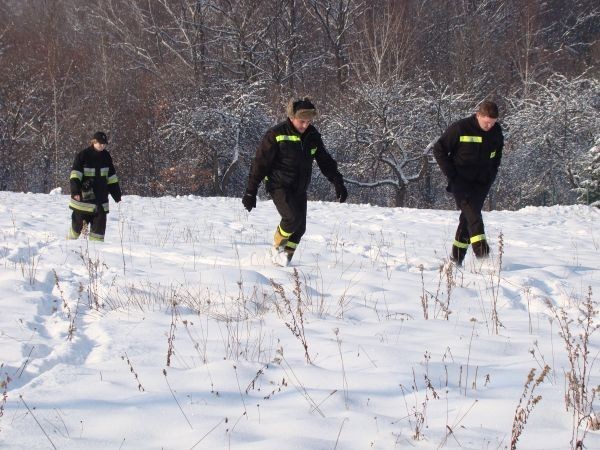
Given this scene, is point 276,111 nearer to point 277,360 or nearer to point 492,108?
point 492,108

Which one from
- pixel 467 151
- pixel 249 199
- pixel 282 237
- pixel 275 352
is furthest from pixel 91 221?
pixel 275 352

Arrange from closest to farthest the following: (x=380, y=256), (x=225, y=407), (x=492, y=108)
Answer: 1. (x=225, y=407)
2. (x=492, y=108)
3. (x=380, y=256)

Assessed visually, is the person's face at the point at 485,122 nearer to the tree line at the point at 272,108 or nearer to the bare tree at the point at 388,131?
the tree line at the point at 272,108

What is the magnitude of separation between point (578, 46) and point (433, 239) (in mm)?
42581

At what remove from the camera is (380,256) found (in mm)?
7930

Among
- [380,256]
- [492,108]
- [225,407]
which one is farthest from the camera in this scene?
[380,256]

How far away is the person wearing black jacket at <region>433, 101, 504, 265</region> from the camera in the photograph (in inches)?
277

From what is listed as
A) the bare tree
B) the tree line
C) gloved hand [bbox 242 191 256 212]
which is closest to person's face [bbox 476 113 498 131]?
gloved hand [bbox 242 191 256 212]

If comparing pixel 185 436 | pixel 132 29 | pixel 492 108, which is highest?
pixel 132 29

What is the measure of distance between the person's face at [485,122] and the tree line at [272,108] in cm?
1944

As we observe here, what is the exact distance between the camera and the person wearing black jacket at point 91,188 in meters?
9.10

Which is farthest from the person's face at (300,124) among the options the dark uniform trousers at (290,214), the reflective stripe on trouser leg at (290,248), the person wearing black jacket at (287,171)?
the reflective stripe on trouser leg at (290,248)

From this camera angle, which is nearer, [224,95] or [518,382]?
[518,382]

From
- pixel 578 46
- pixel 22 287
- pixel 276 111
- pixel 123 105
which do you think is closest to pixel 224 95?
pixel 276 111
